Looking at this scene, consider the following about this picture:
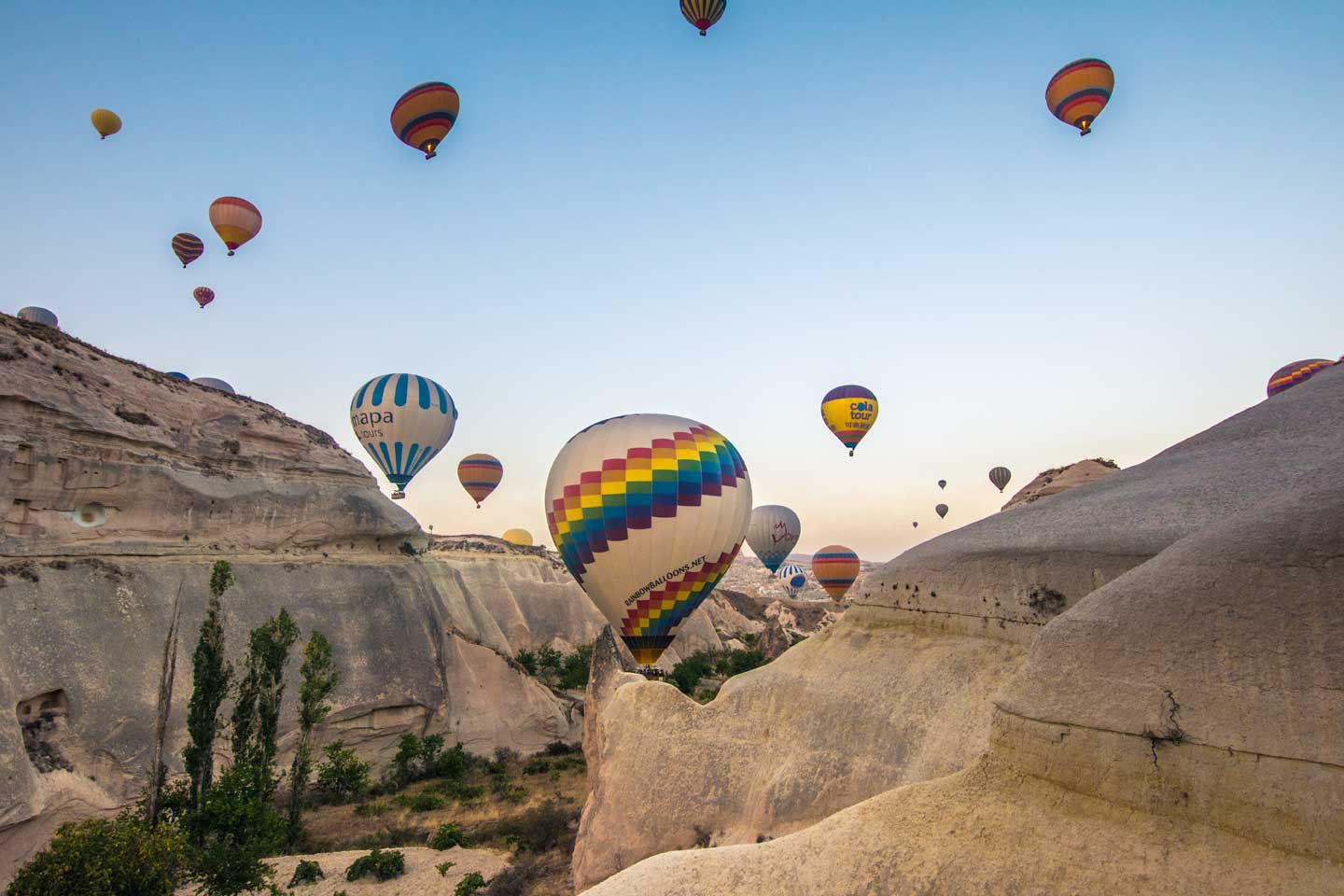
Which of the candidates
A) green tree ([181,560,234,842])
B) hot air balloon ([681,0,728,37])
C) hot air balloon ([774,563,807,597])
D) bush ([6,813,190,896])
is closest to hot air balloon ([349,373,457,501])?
green tree ([181,560,234,842])

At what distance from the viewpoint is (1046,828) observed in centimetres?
462

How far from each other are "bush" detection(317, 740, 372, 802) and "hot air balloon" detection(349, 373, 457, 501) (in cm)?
1576

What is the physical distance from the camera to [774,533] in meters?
64.6

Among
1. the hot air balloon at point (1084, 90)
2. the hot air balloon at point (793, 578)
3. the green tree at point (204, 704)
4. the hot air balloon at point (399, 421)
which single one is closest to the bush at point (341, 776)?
the green tree at point (204, 704)

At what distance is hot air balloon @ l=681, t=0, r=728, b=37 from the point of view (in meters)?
27.7

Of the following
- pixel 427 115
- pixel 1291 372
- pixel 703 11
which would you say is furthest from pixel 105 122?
pixel 1291 372

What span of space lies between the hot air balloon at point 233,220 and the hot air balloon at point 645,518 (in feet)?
74.6

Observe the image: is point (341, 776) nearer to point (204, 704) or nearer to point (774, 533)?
point (204, 704)

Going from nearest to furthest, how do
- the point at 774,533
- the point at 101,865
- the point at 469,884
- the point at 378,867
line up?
the point at 101,865
the point at 469,884
the point at 378,867
the point at 774,533

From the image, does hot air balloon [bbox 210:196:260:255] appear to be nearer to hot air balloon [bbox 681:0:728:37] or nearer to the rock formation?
hot air balloon [bbox 681:0:728:37]

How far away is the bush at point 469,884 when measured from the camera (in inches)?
581

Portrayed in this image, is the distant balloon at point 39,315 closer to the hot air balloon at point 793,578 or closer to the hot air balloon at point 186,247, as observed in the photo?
the hot air balloon at point 186,247

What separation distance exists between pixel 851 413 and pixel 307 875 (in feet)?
107

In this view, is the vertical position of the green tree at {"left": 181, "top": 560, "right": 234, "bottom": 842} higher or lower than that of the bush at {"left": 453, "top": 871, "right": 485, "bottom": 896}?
higher
